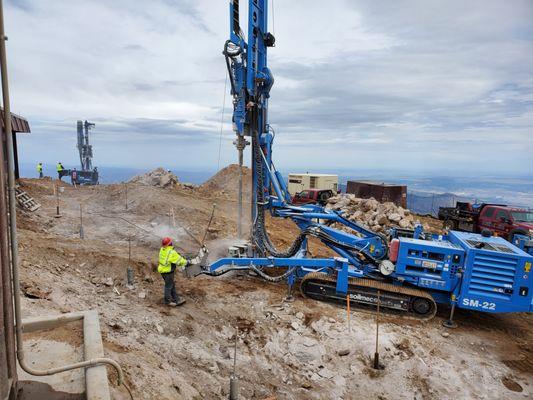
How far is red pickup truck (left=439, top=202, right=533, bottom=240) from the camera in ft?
53.1

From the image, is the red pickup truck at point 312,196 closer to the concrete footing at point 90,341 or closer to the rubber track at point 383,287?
the rubber track at point 383,287

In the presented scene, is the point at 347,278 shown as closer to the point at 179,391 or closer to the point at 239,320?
the point at 239,320

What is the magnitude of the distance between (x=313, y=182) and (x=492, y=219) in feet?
42.2

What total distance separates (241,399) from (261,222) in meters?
5.33

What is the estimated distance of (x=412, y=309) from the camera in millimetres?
8750

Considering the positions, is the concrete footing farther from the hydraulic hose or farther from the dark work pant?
the hydraulic hose

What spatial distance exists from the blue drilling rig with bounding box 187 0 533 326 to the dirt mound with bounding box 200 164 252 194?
19.0 meters

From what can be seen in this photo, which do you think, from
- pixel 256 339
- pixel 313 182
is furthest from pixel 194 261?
pixel 313 182

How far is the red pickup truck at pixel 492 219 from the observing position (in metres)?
16.2

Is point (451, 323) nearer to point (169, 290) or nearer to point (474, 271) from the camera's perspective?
point (474, 271)

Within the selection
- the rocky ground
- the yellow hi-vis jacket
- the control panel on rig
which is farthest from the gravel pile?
the yellow hi-vis jacket

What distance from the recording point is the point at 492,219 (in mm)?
17562

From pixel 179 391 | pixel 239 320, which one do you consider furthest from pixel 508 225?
pixel 179 391

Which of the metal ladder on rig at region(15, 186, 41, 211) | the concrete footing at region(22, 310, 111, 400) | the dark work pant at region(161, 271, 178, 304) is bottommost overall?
the dark work pant at region(161, 271, 178, 304)
